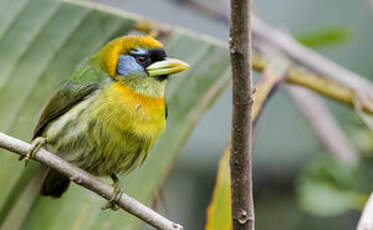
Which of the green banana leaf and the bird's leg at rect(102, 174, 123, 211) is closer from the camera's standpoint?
the bird's leg at rect(102, 174, 123, 211)

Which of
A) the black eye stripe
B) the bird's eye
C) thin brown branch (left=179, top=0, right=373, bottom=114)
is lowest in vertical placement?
the bird's eye

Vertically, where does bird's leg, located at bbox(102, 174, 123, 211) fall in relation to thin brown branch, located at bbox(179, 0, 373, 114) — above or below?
below

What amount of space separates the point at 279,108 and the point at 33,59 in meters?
3.25

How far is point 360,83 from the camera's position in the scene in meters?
3.44

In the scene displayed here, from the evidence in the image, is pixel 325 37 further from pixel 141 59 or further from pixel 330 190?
pixel 141 59

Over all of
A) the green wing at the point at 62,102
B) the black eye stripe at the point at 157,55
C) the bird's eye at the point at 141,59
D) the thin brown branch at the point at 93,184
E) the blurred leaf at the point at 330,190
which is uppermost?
the blurred leaf at the point at 330,190

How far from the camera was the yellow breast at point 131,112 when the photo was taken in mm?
2523

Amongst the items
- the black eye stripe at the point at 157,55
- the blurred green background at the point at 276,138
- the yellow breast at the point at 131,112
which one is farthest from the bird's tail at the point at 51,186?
the blurred green background at the point at 276,138

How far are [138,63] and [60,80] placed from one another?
0.32m

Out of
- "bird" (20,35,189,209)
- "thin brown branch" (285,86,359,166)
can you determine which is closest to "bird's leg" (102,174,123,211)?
"bird" (20,35,189,209)

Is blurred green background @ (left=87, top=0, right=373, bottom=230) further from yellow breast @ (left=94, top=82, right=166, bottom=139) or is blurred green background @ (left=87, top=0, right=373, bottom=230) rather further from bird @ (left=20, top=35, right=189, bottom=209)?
yellow breast @ (left=94, top=82, right=166, bottom=139)

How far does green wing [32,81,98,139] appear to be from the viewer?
2.61m

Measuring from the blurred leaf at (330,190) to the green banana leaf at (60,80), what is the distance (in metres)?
0.83

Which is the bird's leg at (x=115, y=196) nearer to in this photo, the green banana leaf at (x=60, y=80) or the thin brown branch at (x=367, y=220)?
the green banana leaf at (x=60, y=80)
